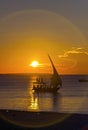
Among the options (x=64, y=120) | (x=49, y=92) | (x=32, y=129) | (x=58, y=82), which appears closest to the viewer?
(x=32, y=129)

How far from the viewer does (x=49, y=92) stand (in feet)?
383

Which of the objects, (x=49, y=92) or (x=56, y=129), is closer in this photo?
(x=56, y=129)

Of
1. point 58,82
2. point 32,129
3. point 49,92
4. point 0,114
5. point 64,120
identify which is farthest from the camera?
point 49,92

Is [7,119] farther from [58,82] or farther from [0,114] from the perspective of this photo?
[58,82]

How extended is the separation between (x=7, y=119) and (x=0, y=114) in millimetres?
1231

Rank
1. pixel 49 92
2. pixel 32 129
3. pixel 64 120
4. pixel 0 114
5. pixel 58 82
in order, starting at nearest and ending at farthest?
pixel 32 129
pixel 64 120
pixel 0 114
pixel 58 82
pixel 49 92

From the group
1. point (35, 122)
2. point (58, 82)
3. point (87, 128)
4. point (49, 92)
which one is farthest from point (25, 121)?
point (49, 92)

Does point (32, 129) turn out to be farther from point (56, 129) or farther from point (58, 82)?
point (58, 82)

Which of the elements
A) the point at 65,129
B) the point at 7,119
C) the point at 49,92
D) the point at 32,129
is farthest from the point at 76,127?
the point at 49,92

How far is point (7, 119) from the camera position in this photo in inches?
869

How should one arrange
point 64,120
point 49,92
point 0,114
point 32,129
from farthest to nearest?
1. point 49,92
2. point 0,114
3. point 64,120
4. point 32,129

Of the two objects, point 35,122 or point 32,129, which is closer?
point 32,129

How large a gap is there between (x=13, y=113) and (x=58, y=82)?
8144cm

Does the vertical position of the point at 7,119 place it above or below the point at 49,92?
below
